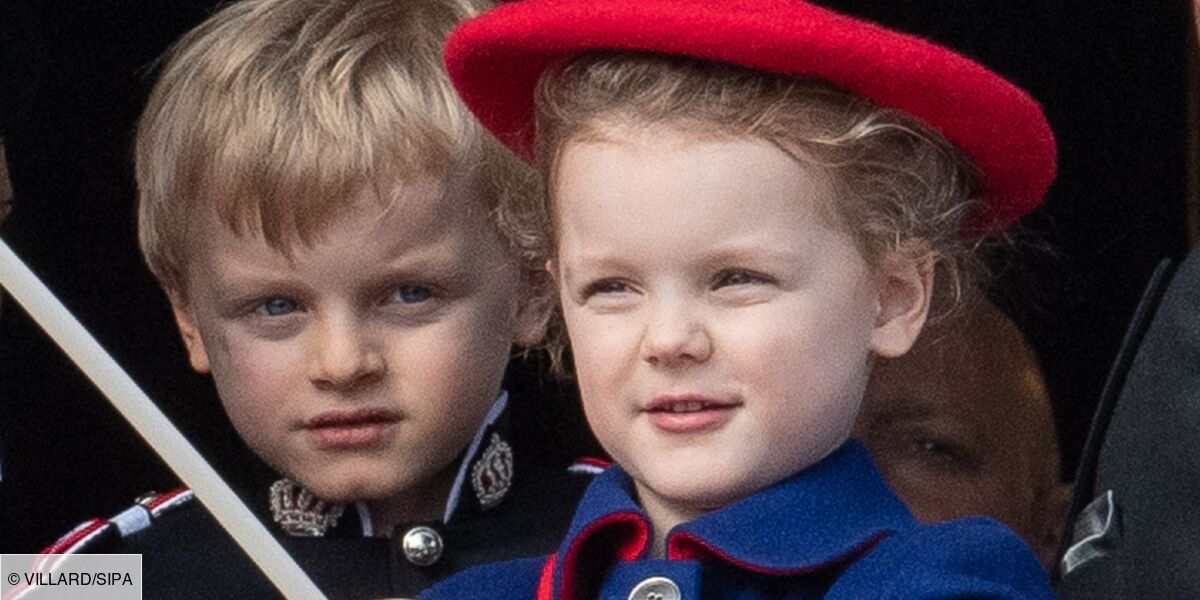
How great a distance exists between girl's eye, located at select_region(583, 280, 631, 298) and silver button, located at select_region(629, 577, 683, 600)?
0.61 ft

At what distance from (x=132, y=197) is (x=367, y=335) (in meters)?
0.64

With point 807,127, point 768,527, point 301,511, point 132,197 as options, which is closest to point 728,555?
point 768,527

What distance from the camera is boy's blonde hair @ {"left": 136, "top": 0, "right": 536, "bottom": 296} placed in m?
2.24

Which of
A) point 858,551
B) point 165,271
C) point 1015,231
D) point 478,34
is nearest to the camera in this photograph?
point 858,551

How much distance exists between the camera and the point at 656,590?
1.89m

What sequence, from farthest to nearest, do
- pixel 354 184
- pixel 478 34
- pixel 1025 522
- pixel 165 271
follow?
pixel 1025 522 → pixel 165 271 → pixel 354 184 → pixel 478 34

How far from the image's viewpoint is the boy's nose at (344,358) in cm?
222

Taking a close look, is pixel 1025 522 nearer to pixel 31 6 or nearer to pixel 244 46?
pixel 244 46

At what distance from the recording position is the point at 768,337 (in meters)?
1.88

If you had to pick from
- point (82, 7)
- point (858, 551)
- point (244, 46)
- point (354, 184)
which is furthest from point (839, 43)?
point (82, 7)

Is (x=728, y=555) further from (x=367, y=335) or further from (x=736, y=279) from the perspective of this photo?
(x=367, y=335)

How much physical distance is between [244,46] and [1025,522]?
0.82 meters

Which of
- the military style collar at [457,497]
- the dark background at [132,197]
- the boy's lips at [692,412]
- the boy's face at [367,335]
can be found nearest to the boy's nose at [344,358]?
the boy's face at [367,335]

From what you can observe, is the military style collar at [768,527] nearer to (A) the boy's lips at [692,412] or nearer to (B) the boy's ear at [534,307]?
(A) the boy's lips at [692,412]
